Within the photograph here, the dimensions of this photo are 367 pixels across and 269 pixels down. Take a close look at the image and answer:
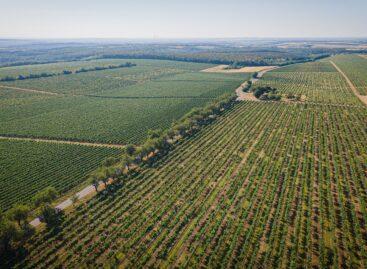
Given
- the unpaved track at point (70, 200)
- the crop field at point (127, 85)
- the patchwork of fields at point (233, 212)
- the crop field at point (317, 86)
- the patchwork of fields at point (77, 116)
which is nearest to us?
the patchwork of fields at point (233, 212)

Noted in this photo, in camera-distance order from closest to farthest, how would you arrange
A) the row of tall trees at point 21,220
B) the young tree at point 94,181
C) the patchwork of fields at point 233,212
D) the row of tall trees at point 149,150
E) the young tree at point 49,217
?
the patchwork of fields at point 233,212 < the row of tall trees at point 21,220 < the young tree at point 49,217 < the young tree at point 94,181 < the row of tall trees at point 149,150

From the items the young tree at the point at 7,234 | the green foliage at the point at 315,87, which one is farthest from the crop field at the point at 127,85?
the young tree at the point at 7,234

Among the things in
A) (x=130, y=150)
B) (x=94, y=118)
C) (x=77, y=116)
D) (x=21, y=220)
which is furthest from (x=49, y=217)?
(x=77, y=116)

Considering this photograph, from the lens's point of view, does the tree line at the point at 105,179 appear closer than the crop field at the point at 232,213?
No

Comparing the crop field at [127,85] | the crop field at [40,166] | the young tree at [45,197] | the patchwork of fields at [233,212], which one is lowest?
the crop field at [127,85]

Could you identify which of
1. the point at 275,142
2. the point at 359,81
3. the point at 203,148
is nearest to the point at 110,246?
the point at 203,148

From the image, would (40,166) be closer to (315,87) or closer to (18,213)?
(18,213)

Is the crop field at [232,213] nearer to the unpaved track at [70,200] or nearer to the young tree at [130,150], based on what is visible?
the unpaved track at [70,200]

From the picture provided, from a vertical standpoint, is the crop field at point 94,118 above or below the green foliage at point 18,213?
below
